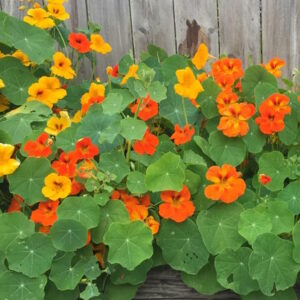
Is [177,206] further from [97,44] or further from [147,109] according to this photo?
[97,44]

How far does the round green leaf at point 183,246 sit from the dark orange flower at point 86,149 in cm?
34

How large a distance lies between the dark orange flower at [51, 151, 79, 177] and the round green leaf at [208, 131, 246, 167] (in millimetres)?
477

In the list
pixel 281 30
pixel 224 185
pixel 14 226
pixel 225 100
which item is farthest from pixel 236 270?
pixel 281 30

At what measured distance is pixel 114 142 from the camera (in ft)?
6.93

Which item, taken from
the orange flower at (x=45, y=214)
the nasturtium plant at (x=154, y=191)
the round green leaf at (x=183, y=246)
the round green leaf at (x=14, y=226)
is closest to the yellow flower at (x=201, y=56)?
the nasturtium plant at (x=154, y=191)

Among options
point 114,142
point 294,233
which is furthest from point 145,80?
point 294,233

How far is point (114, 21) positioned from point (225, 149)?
41.7 inches

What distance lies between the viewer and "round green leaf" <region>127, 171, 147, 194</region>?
1977 mm

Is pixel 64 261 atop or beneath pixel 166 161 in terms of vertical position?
beneath

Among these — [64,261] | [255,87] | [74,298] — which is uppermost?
[255,87]

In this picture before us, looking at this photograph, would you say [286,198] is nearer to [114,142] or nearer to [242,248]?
[242,248]

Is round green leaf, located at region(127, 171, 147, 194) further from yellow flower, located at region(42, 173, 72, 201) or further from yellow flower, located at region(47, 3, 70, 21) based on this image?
yellow flower, located at region(47, 3, 70, 21)

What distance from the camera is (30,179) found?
1998 millimetres

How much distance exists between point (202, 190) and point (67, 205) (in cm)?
46
